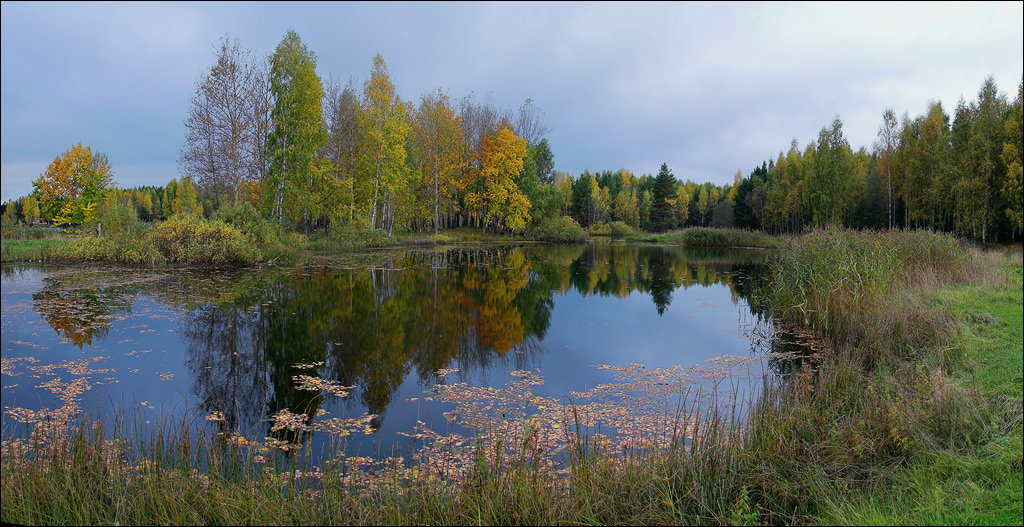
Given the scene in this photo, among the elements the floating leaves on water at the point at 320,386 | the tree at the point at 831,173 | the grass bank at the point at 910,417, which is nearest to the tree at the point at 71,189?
the floating leaves on water at the point at 320,386

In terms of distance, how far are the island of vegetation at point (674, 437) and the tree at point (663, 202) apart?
3169 centimetres

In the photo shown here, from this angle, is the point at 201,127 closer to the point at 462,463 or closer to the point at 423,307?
the point at 423,307

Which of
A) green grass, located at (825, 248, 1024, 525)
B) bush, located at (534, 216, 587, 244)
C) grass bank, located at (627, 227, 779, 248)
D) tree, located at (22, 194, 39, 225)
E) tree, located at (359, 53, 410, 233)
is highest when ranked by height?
tree, located at (359, 53, 410, 233)

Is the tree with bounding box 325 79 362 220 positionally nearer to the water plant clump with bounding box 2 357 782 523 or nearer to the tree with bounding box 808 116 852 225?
the water plant clump with bounding box 2 357 782 523

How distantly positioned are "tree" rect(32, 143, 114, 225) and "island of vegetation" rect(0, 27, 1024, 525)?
14 centimetres

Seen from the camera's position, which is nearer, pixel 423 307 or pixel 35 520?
pixel 35 520

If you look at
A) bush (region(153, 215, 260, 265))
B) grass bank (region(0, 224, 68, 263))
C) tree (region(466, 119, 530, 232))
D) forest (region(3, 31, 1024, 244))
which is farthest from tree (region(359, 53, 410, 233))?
grass bank (region(0, 224, 68, 263))

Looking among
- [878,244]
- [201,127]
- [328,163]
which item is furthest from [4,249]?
[878,244]

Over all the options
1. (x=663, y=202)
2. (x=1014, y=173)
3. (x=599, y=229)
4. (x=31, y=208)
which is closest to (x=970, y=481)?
(x=1014, y=173)

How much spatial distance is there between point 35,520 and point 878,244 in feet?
48.0

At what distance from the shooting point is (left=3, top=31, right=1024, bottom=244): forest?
25297 millimetres

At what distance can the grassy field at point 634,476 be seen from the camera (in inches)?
133

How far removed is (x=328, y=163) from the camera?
2939cm

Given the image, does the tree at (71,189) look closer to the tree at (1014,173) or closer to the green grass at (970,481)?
the green grass at (970,481)
